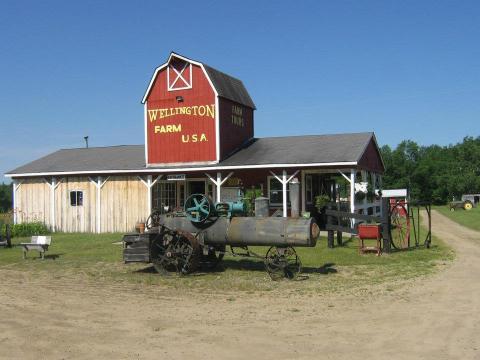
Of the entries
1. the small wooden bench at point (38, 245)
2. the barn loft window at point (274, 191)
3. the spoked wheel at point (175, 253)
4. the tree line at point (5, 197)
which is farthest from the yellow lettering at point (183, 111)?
the tree line at point (5, 197)

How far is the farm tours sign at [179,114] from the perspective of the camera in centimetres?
2488

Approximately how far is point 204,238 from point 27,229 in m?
16.3

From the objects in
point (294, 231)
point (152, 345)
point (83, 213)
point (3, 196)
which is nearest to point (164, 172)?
point (83, 213)

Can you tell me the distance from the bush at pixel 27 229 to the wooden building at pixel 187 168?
0.65 metres

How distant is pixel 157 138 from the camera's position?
25.8m

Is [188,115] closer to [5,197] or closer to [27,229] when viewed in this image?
[27,229]

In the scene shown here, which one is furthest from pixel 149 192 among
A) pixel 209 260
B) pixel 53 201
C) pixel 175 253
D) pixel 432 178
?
pixel 432 178

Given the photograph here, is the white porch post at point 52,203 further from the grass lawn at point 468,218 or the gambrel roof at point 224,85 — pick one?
the grass lawn at point 468,218

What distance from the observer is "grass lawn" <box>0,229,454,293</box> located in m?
11.7

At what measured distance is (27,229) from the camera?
26.6 m

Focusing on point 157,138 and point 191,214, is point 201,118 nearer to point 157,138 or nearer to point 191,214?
point 157,138

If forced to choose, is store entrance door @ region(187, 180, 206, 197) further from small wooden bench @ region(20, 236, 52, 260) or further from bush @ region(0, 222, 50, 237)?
small wooden bench @ region(20, 236, 52, 260)

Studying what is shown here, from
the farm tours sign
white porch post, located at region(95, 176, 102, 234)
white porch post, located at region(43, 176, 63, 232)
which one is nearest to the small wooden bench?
white porch post, located at region(95, 176, 102, 234)

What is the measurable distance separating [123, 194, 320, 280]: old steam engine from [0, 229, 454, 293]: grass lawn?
0.39 m
